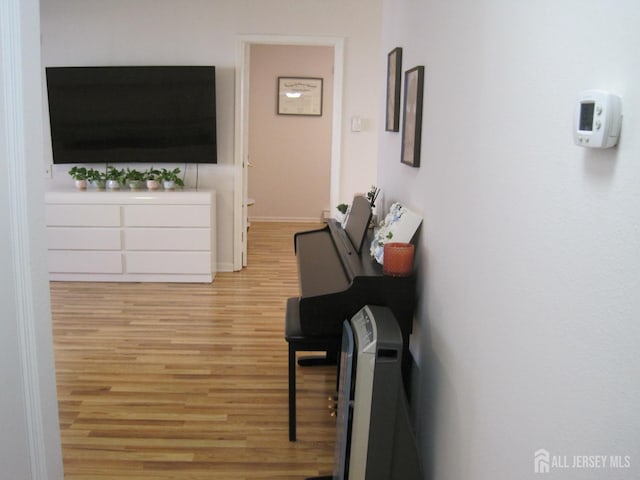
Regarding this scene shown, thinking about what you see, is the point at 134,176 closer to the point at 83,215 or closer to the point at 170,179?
the point at 170,179

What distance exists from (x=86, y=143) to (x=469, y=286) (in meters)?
4.57

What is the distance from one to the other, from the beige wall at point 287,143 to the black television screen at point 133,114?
3049mm

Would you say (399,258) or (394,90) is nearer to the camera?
(399,258)

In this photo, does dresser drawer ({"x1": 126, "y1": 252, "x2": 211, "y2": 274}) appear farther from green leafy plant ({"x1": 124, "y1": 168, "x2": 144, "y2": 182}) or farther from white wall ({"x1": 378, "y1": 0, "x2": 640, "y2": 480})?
white wall ({"x1": 378, "y1": 0, "x2": 640, "y2": 480})

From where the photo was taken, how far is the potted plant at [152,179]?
5.46 metres

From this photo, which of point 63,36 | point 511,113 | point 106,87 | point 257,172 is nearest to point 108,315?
point 106,87

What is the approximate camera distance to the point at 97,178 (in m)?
5.48

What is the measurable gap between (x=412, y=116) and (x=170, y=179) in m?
3.25

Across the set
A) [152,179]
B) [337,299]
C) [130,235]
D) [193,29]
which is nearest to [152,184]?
[152,179]

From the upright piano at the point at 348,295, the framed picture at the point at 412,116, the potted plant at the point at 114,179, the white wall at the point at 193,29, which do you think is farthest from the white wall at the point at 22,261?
the white wall at the point at 193,29

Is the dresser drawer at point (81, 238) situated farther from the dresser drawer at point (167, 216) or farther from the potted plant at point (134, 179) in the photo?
the potted plant at point (134, 179)

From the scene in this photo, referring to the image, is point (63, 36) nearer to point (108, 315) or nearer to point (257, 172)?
point (108, 315)

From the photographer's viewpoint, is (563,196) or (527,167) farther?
(527,167)

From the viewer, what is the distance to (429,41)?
8.29ft
